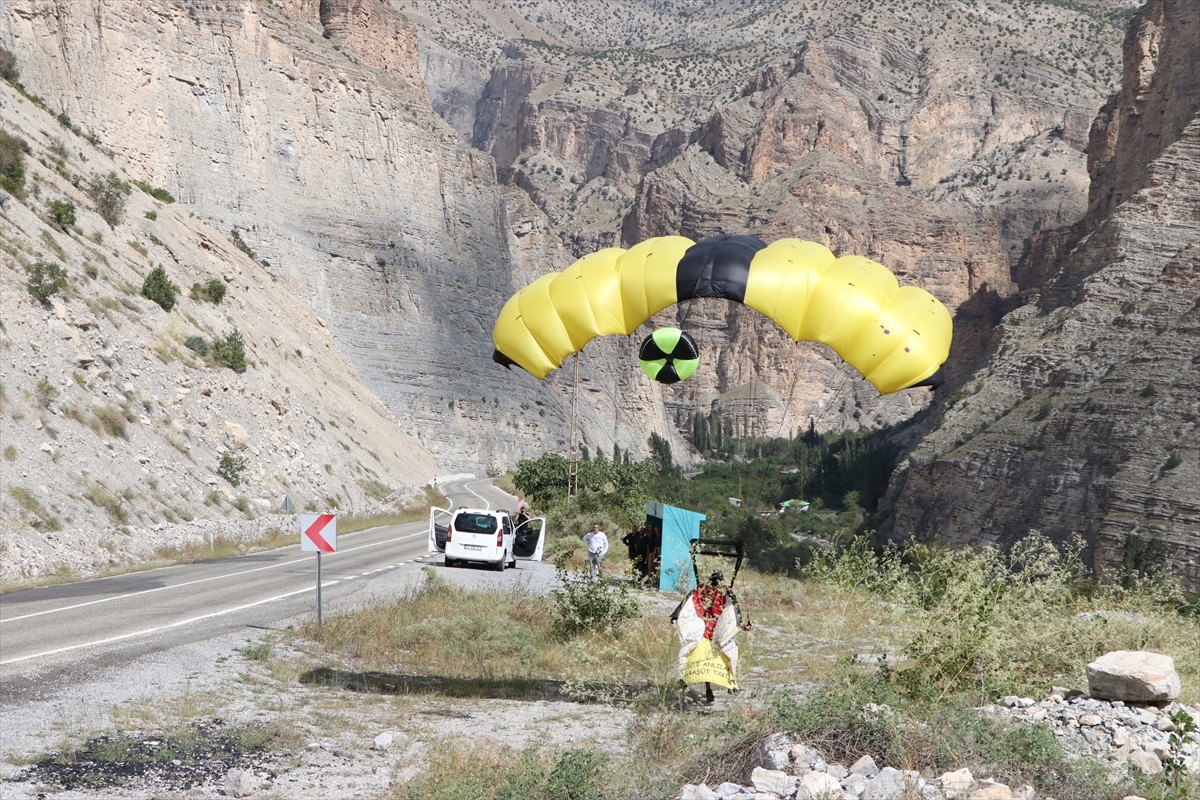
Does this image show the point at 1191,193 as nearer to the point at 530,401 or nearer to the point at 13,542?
the point at 530,401

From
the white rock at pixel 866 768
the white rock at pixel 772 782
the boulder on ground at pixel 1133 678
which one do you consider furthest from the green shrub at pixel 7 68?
A: the white rock at pixel 866 768

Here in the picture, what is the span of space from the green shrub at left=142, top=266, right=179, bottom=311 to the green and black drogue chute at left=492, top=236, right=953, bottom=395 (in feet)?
95.7

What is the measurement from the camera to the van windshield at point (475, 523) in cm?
2430

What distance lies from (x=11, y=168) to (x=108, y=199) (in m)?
7.10

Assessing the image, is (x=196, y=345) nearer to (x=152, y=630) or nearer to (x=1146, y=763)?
(x=152, y=630)

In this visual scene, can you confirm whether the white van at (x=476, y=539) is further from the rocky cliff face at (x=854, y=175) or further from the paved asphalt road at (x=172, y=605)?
the rocky cliff face at (x=854, y=175)

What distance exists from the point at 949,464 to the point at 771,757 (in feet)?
184

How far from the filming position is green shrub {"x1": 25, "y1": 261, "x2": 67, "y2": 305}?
96.0 ft

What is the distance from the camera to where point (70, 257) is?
34625 millimetres

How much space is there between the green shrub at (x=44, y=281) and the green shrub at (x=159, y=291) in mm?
7217

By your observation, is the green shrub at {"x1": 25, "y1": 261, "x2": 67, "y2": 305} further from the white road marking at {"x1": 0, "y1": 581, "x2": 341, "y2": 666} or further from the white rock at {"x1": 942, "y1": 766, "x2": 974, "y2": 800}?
the white rock at {"x1": 942, "y1": 766, "x2": 974, "y2": 800}

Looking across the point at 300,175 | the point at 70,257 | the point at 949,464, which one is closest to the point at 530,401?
the point at 300,175

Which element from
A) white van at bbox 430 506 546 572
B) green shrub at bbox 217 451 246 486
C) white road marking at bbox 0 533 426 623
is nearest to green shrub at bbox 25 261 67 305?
green shrub at bbox 217 451 246 486

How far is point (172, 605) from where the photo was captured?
55.2 feet
